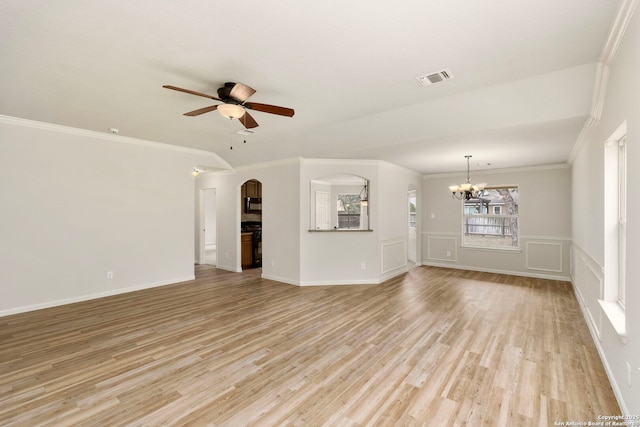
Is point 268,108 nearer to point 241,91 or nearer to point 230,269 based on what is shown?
point 241,91

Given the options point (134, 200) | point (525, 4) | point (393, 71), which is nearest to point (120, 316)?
point (134, 200)

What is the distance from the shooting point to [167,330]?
11.2ft

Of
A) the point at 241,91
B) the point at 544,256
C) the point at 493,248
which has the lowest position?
the point at 544,256

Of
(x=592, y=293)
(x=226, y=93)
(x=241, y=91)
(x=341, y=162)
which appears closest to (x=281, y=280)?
(x=341, y=162)

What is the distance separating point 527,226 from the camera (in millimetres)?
6402

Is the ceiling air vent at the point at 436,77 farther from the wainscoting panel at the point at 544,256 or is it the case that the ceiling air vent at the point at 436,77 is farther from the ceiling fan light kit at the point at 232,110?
the wainscoting panel at the point at 544,256

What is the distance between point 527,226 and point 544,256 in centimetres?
70

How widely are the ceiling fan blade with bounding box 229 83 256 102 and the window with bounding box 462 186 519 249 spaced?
6324mm

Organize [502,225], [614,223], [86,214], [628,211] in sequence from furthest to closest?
[502,225]
[86,214]
[614,223]
[628,211]

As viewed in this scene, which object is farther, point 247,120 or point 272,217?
point 272,217

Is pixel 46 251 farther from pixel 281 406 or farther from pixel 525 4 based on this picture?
pixel 525 4

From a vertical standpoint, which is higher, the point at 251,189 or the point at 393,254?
the point at 251,189

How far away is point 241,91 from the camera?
2594 mm

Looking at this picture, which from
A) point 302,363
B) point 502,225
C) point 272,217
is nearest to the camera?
point 302,363
